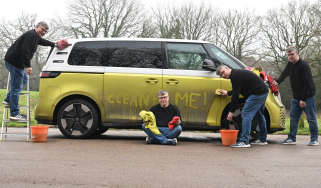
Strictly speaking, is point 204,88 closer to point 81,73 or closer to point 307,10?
point 81,73

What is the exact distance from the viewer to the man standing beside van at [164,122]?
7922 mm

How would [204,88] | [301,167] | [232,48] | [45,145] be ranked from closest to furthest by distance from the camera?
[301,167] < [45,145] < [204,88] < [232,48]

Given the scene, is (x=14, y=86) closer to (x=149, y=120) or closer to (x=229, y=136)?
(x=149, y=120)

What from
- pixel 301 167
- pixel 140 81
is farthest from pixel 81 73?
pixel 301 167

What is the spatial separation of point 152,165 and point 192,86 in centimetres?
296

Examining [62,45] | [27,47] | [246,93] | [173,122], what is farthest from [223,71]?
[27,47]

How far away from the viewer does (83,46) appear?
28.5ft

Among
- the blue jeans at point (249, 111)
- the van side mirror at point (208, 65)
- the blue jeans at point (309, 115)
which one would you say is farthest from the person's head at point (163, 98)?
the blue jeans at point (309, 115)

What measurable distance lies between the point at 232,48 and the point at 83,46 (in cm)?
2825

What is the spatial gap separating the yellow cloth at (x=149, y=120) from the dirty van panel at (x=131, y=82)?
0.50 m

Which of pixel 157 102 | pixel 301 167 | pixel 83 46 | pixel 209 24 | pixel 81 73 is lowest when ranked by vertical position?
pixel 301 167

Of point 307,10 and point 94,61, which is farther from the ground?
point 307,10

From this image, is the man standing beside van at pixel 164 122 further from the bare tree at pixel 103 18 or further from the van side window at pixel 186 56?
the bare tree at pixel 103 18

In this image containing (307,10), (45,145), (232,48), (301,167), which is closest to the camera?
(301,167)
